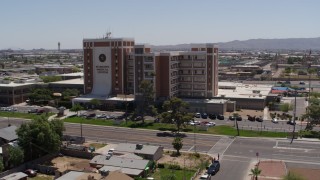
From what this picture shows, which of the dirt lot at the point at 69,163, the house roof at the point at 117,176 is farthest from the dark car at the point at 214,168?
the dirt lot at the point at 69,163

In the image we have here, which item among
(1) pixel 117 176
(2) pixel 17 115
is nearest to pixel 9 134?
(1) pixel 117 176

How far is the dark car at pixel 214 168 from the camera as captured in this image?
42.1 meters

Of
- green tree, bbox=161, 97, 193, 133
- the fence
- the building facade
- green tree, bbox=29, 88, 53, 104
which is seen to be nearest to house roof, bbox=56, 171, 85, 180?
the fence

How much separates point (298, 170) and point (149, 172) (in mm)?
16125

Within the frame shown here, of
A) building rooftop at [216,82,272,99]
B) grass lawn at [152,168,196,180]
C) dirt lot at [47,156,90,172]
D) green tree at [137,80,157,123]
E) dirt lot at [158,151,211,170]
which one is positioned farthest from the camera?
building rooftop at [216,82,272,99]

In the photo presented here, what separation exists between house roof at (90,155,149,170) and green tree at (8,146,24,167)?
7651 millimetres

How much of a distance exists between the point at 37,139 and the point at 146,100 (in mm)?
28807

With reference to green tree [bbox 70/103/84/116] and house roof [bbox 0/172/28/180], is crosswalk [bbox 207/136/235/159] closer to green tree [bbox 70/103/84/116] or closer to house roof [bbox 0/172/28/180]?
house roof [bbox 0/172/28/180]

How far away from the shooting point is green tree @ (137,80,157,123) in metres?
70.3

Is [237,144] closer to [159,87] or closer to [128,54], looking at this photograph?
[159,87]

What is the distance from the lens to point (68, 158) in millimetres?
48656

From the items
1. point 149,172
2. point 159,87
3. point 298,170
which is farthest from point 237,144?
point 159,87

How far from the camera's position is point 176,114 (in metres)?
58.7

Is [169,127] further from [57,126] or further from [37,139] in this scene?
[37,139]
